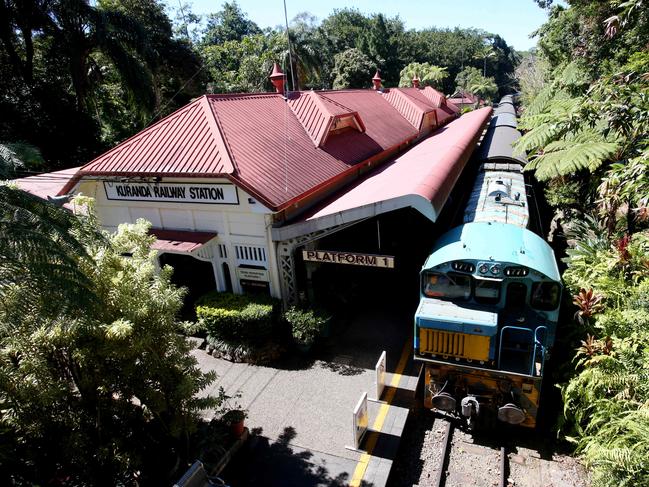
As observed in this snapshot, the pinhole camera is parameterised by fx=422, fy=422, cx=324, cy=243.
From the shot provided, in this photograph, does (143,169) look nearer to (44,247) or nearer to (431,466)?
(44,247)

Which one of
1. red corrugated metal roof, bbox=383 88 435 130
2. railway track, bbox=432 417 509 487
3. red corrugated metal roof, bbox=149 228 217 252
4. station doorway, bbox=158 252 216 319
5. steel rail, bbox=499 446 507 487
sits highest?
red corrugated metal roof, bbox=383 88 435 130

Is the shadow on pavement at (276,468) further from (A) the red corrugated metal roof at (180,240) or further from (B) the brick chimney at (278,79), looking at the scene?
(B) the brick chimney at (278,79)

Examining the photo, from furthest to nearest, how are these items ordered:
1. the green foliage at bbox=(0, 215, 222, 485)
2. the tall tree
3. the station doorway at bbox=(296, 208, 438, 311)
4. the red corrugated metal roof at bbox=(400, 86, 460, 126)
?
the tall tree, the red corrugated metal roof at bbox=(400, 86, 460, 126), the station doorway at bbox=(296, 208, 438, 311), the green foliage at bbox=(0, 215, 222, 485)

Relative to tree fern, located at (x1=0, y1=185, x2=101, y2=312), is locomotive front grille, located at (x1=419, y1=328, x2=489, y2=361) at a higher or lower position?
lower

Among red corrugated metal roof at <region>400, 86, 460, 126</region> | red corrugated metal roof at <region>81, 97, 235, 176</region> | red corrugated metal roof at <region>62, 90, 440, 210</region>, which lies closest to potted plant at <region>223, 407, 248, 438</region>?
red corrugated metal roof at <region>62, 90, 440, 210</region>

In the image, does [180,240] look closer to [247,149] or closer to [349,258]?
[247,149]

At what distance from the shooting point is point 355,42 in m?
68.3

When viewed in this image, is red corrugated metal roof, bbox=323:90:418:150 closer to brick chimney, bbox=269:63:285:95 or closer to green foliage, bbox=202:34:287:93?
brick chimney, bbox=269:63:285:95

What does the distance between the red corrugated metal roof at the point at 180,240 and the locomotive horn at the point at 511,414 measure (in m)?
8.21

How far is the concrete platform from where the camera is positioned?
8.07 m

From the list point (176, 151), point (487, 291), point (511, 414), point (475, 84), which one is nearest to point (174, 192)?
point (176, 151)

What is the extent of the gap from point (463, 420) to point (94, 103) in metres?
29.1

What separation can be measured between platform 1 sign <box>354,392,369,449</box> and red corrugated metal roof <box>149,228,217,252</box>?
5.98 m

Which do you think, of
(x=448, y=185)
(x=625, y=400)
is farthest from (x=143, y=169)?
(x=625, y=400)
